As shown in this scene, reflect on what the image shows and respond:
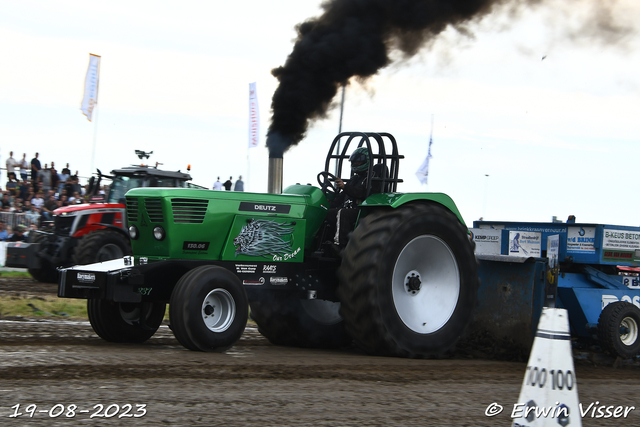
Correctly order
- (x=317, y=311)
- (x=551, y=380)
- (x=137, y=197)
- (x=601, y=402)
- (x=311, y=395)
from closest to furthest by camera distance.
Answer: (x=551, y=380) < (x=311, y=395) < (x=601, y=402) < (x=137, y=197) < (x=317, y=311)

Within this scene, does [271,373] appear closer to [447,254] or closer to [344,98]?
A: [447,254]

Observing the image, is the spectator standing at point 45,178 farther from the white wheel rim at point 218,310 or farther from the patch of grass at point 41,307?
the white wheel rim at point 218,310

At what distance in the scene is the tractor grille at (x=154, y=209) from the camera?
7.36 m

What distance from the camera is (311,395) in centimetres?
534

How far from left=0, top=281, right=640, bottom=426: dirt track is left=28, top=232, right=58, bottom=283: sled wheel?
695cm

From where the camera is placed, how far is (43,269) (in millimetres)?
15086

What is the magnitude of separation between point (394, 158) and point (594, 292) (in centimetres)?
299

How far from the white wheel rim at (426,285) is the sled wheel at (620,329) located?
6.29 feet

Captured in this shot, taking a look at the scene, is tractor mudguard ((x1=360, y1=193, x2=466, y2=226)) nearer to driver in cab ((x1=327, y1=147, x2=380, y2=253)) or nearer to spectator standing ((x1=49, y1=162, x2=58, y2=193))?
driver in cab ((x1=327, y1=147, x2=380, y2=253))

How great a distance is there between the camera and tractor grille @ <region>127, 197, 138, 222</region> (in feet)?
24.9

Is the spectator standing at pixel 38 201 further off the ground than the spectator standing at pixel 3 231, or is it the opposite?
the spectator standing at pixel 38 201

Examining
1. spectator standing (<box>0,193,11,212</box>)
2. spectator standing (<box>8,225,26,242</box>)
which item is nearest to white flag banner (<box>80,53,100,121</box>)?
spectator standing (<box>0,193,11,212</box>)

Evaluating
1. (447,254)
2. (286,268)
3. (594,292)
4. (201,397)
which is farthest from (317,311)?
(201,397)

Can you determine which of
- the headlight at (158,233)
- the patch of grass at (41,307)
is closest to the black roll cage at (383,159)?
the headlight at (158,233)
